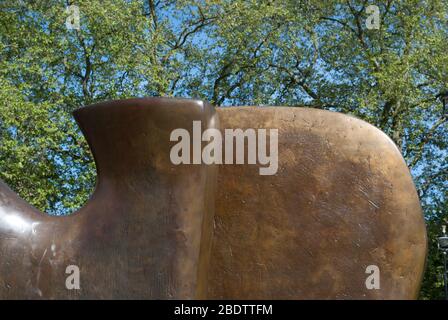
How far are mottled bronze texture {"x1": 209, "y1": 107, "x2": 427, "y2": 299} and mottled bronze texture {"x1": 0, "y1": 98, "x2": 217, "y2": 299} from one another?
0.32 m

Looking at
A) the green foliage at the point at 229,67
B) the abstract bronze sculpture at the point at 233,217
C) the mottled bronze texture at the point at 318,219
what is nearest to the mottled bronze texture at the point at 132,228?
the abstract bronze sculpture at the point at 233,217

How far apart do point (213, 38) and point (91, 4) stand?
3.44m

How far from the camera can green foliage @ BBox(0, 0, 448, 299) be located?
1836 centimetres

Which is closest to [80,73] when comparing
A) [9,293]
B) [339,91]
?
[339,91]

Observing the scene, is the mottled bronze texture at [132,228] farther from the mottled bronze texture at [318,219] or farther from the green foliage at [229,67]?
the green foliage at [229,67]

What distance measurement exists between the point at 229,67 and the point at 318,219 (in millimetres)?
15012

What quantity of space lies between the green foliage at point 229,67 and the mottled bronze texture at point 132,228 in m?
12.2

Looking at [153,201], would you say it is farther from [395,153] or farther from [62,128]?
[62,128]

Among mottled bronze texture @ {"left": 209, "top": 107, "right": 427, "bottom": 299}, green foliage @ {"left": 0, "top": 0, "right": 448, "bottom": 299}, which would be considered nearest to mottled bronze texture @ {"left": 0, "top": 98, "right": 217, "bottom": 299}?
mottled bronze texture @ {"left": 209, "top": 107, "right": 427, "bottom": 299}

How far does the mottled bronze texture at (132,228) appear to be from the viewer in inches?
206

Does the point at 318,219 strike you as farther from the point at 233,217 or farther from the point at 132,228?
the point at 132,228

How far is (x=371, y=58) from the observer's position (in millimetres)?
19312

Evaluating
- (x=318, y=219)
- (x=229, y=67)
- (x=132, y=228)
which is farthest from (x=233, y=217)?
(x=229, y=67)

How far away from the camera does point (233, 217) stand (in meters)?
5.80
